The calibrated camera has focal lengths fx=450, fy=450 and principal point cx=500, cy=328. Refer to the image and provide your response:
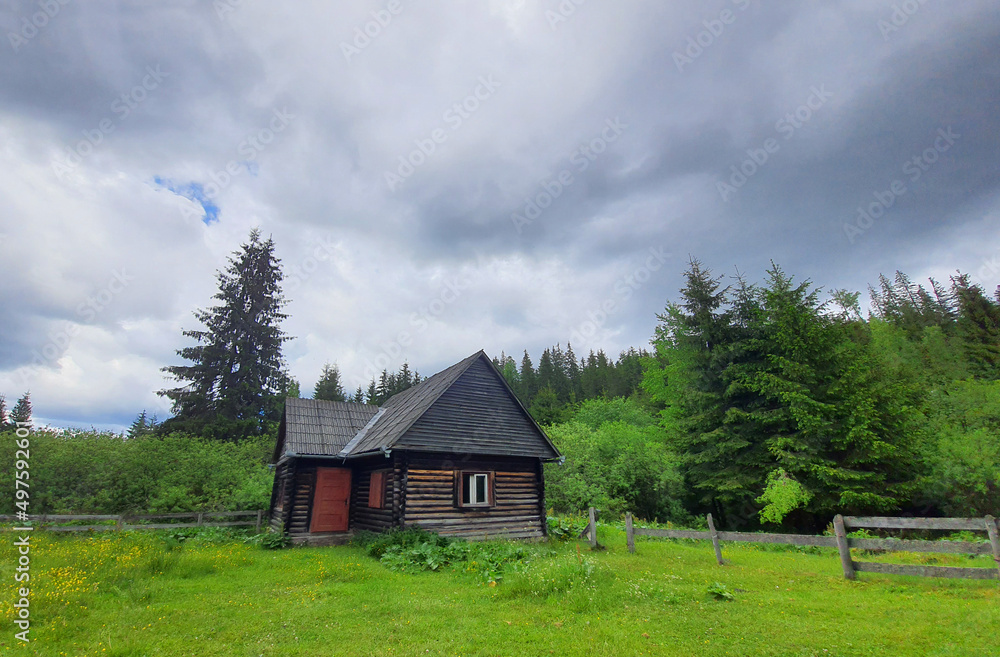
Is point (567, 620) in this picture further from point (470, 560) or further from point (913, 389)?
point (913, 389)

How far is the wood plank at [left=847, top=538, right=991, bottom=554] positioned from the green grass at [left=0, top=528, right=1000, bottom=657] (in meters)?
0.73

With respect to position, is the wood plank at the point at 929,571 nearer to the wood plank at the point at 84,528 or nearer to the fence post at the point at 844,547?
the fence post at the point at 844,547

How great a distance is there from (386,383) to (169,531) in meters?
50.7

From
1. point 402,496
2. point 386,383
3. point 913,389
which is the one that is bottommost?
point 402,496

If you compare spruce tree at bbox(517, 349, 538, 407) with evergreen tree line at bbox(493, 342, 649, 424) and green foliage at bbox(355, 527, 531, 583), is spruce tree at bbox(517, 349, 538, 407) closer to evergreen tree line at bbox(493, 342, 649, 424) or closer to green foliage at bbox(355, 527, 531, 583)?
evergreen tree line at bbox(493, 342, 649, 424)

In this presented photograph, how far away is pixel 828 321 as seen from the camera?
847 inches

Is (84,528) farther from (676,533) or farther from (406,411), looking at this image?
(676,533)

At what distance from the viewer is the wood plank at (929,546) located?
319 inches

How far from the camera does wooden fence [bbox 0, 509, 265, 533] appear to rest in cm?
1614

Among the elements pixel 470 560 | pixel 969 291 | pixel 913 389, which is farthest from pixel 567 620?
pixel 969 291

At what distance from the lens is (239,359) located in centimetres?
3459

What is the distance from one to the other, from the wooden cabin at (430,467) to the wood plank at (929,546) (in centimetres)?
1144

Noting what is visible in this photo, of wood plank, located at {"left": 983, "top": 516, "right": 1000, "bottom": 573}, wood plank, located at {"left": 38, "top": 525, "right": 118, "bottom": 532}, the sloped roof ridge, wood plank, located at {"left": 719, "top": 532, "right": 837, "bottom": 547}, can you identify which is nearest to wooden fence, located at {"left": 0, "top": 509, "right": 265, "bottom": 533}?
wood plank, located at {"left": 38, "top": 525, "right": 118, "bottom": 532}

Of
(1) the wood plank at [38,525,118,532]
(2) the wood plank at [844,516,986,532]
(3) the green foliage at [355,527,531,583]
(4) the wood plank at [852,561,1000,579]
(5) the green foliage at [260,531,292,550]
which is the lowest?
(5) the green foliage at [260,531,292,550]
